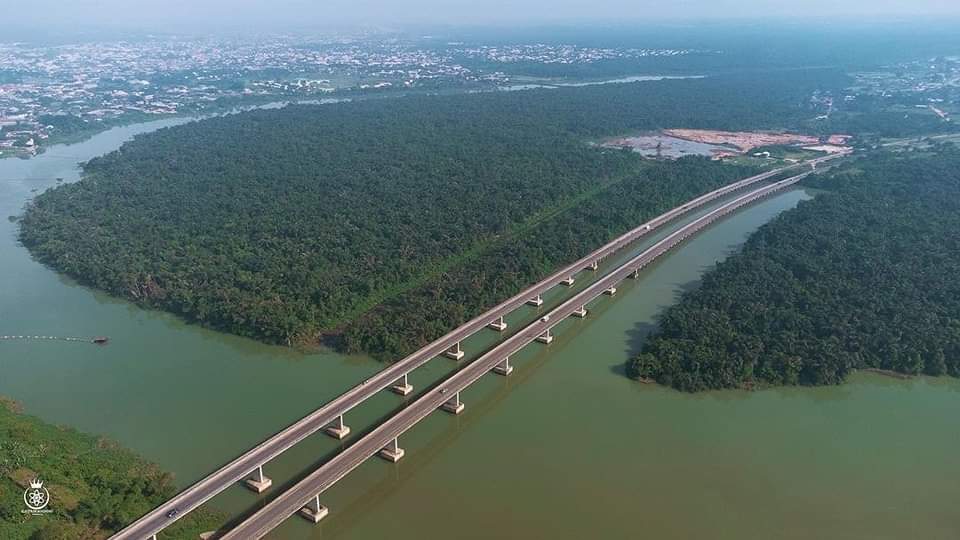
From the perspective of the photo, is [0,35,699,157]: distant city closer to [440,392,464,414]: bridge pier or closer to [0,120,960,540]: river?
[0,120,960,540]: river

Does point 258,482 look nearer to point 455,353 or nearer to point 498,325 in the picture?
point 455,353

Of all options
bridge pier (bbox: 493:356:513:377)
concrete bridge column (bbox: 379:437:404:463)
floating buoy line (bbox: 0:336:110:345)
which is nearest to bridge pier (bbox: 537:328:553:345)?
bridge pier (bbox: 493:356:513:377)

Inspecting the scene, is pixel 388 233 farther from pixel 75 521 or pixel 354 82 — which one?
pixel 354 82

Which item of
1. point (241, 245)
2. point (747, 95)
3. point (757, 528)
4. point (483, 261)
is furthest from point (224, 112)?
point (757, 528)

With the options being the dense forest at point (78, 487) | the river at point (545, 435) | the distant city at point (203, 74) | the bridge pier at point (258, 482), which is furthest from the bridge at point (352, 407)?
the distant city at point (203, 74)

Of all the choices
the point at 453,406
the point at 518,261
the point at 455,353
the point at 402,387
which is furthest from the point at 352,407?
the point at 518,261

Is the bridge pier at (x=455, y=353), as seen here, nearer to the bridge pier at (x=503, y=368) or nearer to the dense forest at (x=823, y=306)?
the bridge pier at (x=503, y=368)
